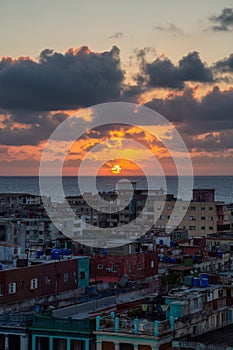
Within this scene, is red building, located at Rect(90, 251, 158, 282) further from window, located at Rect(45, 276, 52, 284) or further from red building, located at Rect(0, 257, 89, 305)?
window, located at Rect(45, 276, 52, 284)

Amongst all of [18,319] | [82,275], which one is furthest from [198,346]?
[82,275]

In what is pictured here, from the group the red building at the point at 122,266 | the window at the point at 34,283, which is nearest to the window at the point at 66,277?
the window at the point at 34,283

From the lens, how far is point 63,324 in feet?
148

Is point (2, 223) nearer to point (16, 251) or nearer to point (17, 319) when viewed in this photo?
point (16, 251)

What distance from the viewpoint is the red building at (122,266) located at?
233 feet

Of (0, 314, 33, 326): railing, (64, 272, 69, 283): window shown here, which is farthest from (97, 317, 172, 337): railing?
(64, 272, 69, 283): window

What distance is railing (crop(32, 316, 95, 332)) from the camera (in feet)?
145

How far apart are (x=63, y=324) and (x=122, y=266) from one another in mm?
26335

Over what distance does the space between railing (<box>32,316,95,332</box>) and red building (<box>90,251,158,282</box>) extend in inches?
981

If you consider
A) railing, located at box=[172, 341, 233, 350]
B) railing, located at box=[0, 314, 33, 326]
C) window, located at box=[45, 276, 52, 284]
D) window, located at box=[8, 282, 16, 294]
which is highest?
window, located at box=[45, 276, 52, 284]

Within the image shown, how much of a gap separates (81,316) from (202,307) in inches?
300

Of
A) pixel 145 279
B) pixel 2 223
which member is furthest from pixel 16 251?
pixel 2 223

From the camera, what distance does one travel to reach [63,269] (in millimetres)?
62312

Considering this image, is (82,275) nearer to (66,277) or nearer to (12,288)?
(66,277)
